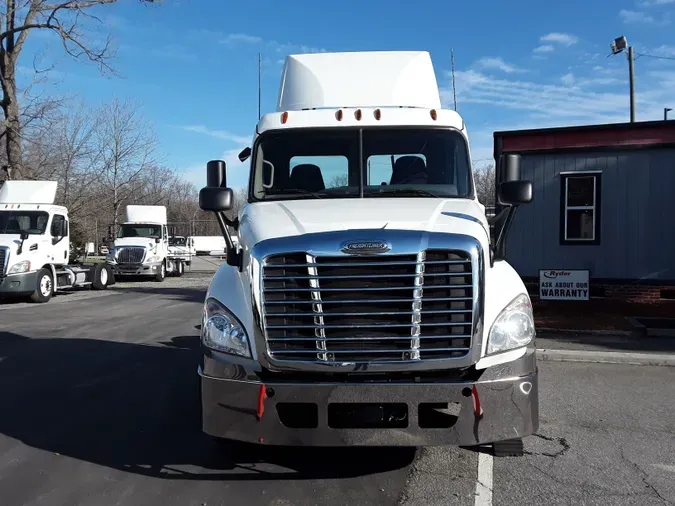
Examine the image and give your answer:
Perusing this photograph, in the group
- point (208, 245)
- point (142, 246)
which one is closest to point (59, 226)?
point (142, 246)

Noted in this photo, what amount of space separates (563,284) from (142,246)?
63.7 feet

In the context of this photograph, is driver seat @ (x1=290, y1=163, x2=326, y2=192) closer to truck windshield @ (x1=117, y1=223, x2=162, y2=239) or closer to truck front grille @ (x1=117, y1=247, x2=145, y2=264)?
truck front grille @ (x1=117, y1=247, x2=145, y2=264)

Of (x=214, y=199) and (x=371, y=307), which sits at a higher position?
(x=214, y=199)

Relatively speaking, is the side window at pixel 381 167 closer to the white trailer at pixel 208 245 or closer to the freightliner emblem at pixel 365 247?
the freightliner emblem at pixel 365 247

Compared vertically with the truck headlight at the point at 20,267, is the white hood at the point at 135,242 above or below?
above

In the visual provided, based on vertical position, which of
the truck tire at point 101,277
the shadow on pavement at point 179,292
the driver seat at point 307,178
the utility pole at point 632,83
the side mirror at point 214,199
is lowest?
the shadow on pavement at point 179,292

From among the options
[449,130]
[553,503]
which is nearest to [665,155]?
[449,130]

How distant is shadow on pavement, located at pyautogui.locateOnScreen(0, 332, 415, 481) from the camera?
4.38 meters

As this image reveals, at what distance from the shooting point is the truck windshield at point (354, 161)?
5.12 m

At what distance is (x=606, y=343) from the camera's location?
923cm

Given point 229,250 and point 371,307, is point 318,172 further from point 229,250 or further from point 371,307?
point 371,307

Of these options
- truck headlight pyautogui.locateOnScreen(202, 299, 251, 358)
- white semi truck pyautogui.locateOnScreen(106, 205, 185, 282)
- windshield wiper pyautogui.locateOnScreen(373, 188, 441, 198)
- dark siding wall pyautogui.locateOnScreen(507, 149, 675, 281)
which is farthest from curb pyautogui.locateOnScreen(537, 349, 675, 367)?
white semi truck pyautogui.locateOnScreen(106, 205, 185, 282)

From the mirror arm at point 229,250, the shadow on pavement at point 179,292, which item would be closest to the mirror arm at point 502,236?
the mirror arm at point 229,250

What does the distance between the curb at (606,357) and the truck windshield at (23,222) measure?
14257 mm
